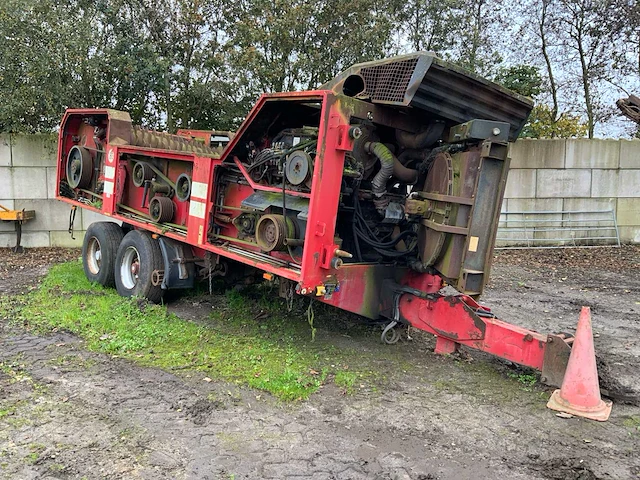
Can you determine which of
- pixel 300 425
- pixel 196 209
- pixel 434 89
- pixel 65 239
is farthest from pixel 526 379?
pixel 65 239

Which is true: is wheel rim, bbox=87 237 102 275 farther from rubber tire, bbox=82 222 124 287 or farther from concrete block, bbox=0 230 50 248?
concrete block, bbox=0 230 50 248

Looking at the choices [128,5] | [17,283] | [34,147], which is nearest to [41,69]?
[34,147]

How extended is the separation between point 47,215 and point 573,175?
10421mm

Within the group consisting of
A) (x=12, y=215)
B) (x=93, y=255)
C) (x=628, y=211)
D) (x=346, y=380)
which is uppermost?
(x=628, y=211)

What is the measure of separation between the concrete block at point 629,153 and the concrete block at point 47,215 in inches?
434

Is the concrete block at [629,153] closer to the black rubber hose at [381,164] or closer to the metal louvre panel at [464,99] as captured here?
the metal louvre panel at [464,99]

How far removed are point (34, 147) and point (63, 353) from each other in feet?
20.9

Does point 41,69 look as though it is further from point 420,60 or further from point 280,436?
point 280,436

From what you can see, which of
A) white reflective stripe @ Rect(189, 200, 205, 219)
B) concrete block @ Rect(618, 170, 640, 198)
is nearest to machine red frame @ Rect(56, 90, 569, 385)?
white reflective stripe @ Rect(189, 200, 205, 219)

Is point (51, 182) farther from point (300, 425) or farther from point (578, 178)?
A: point (578, 178)

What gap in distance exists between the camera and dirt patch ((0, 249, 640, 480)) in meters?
3.40

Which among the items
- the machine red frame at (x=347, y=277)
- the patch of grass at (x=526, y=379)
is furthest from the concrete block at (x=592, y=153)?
the patch of grass at (x=526, y=379)

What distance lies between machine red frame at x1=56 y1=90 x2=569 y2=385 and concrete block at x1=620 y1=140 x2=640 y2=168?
8.43m

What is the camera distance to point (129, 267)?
7.22 meters
